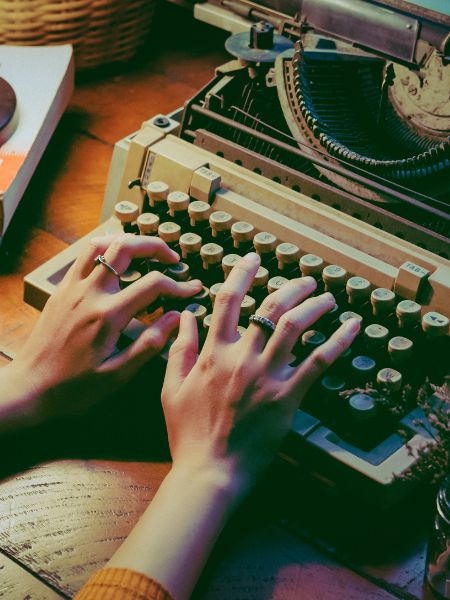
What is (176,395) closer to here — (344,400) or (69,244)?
(344,400)

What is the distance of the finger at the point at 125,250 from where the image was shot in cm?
148

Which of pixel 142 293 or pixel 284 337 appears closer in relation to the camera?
pixel 284 337

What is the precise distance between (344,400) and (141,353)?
324mm

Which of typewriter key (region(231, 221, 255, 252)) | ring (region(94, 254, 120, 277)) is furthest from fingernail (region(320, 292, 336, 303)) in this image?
ring (region(94, 254, 120, 277))

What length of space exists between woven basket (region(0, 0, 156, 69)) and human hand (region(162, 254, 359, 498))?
1089 millimetres

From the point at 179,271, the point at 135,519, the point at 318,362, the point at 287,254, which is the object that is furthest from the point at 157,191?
the point at 135,519

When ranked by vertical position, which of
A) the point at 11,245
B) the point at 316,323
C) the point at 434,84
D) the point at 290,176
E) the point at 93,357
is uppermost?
the point at 434,84

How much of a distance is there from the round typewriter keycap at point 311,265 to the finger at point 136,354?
0.25m

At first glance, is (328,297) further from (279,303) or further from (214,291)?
(214,291)

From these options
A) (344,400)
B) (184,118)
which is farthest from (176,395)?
(184,118)

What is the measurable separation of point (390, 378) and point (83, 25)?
4.26 ft

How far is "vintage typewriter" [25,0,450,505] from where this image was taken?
1.38m

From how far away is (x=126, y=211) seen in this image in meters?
1.68

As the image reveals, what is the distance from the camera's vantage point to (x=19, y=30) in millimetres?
2164
